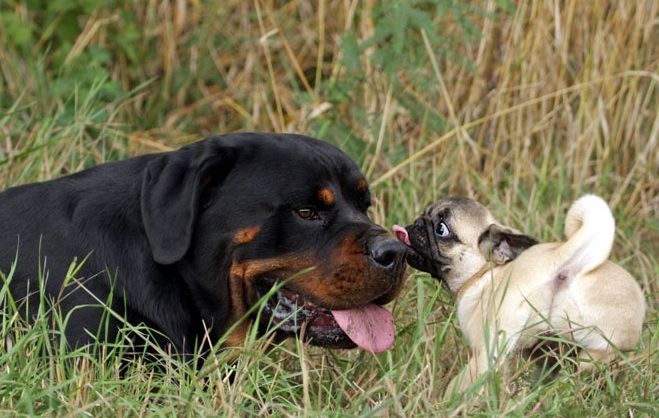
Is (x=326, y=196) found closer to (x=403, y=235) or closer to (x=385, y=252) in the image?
(x=385, y=252)

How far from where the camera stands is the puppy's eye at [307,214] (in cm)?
388

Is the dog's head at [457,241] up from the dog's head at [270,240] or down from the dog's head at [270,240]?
down

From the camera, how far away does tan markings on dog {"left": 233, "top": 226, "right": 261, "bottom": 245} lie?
3.82 m

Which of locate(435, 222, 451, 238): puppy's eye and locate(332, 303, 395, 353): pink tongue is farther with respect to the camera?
locate(435, 222, 451, 238): puppy's eye

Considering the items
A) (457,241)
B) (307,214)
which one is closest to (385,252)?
(307,214)

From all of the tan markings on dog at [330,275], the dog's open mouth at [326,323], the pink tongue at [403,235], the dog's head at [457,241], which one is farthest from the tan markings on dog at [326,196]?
the pink tongue at [403,235]

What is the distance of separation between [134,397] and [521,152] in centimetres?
336

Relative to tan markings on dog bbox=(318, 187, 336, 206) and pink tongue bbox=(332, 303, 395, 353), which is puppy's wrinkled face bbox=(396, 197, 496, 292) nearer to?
pink tongue bbox=(332, 303, 395, 353)

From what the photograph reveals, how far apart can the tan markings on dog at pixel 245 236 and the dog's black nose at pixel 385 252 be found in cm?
36

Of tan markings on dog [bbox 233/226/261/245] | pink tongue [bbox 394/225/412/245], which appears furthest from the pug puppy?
tan markings on dog [bbox 233/226/261/245]

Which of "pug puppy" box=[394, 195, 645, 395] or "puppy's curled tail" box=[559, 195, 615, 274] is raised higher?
"puppy's curled tail" box=[559, 195, 615, 274]

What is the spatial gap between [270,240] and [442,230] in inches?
36.2

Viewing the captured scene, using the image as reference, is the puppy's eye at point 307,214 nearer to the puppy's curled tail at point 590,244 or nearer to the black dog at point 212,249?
the black dog at point 212,249

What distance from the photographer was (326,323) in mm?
3928
